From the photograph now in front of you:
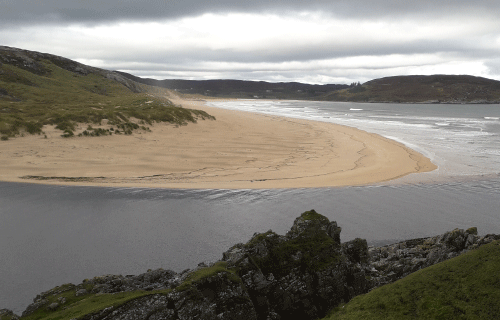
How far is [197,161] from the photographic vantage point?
20719 mm

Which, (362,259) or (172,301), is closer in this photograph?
(172,301)

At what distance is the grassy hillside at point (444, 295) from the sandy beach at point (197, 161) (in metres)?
11.1

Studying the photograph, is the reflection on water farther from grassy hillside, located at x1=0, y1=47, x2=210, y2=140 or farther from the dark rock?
grassy hillside, located at x1=0, y1=47, x2=210, y2=140

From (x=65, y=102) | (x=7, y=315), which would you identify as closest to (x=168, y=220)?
(x=7, y=315)

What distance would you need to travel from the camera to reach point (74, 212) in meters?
12.6

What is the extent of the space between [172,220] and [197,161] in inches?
352

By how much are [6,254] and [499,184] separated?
2052 centimetres

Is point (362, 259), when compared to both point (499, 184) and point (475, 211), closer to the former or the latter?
point (475, 211)

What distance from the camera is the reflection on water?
29.3 ft

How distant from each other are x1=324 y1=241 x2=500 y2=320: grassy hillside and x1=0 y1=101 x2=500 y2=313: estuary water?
16.7 ft

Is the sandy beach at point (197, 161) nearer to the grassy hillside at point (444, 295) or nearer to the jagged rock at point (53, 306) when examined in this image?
the jagged rock at point (53, 306)

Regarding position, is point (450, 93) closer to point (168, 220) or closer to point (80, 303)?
point (168, 220)

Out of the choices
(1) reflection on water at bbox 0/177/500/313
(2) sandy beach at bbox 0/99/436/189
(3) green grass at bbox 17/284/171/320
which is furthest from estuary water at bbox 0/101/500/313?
(3) green grass at bbox 17/284/171/320

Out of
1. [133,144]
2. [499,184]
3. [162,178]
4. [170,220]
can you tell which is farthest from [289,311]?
[133,144]
